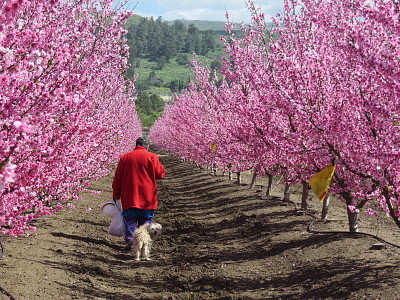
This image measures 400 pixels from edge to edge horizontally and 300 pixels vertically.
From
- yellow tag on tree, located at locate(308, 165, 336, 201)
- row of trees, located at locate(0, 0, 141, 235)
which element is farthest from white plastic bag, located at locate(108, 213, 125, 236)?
yellow tag on tree, located at locate(308, 165, 336, 201)

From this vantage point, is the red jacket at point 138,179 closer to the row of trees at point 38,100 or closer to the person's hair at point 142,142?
the person's hair at point 142,142

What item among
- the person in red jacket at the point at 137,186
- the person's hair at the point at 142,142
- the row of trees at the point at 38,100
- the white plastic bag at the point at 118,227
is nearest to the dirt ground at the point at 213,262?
the white plastic bag at the point at 118,227

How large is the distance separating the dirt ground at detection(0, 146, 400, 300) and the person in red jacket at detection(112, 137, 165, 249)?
81 centimetres

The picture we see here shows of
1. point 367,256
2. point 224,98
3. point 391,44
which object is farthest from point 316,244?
point 224,98

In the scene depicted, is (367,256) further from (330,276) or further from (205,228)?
(205,228)

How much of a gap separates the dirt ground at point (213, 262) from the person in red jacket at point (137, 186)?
31.9 inches

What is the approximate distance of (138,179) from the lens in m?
8.84

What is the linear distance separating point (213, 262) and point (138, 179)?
6.70 feet

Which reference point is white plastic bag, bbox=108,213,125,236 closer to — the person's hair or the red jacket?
the red jacket

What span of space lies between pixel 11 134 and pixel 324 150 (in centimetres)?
482

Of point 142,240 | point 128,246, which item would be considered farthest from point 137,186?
point 128,246

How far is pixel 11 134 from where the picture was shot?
524 cm

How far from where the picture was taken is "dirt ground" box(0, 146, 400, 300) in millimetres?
6414

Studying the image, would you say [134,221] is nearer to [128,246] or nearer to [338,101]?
[128,246]
